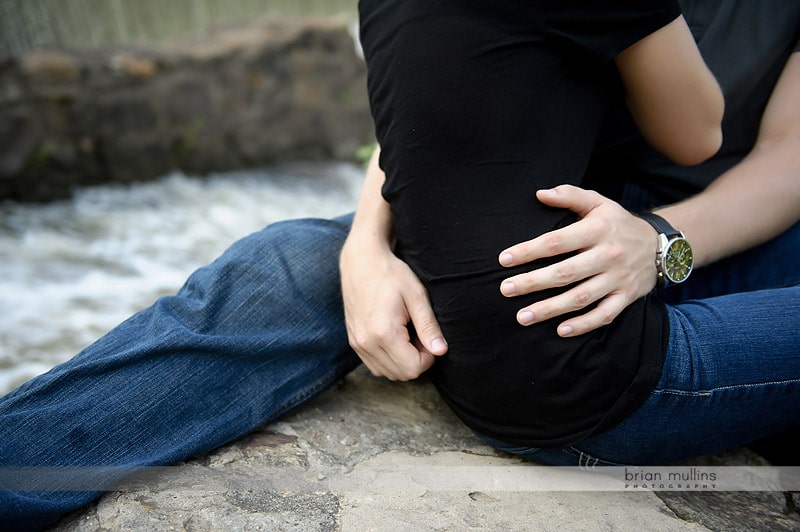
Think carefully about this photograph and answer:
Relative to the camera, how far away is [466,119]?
1.07 meters

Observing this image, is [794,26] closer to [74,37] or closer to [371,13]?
[371,13]

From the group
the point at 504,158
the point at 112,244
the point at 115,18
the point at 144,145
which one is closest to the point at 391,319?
the point at 504,158

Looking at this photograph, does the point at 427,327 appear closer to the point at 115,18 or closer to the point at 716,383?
the point at 716,383

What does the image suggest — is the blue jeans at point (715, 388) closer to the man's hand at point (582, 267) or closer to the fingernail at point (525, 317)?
Result: the man's hand at point (582, 267)

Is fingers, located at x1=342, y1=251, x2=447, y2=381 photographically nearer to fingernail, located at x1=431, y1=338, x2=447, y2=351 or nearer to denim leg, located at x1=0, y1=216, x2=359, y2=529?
fingernail, located at x1=431, y1=338, x2=447, y2=351

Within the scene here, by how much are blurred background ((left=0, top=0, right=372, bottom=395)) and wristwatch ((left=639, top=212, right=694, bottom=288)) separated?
2244mm

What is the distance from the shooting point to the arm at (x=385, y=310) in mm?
1215

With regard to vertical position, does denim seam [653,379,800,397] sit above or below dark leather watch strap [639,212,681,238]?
below

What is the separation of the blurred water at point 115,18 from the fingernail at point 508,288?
3924 mm

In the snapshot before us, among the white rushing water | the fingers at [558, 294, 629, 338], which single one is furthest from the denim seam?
the white rushing water

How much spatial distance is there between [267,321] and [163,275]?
230cm

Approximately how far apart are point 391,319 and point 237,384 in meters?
0.30

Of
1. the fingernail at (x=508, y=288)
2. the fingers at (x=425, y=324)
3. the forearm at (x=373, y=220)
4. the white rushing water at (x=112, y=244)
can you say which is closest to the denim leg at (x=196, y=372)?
the forearm at (x=373, y=220)

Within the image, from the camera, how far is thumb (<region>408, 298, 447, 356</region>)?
3.92ft
